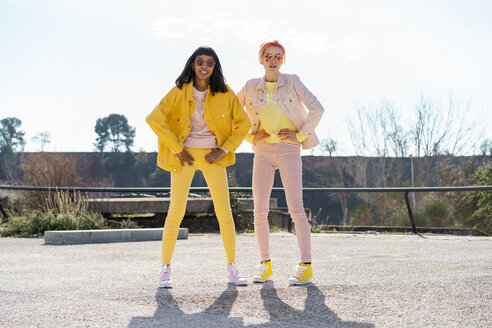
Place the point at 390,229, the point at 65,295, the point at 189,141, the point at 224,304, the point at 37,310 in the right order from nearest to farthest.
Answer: the point at 37,310, the point at 224,304, the point at 65,295, the point at 189,141, the point at 390,229

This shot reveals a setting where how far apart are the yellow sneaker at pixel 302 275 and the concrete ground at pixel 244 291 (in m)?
0.07

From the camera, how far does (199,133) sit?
3961 millimetres

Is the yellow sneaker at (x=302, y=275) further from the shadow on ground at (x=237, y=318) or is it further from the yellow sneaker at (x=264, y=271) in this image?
the shadow on ground at (x=237, y=318)

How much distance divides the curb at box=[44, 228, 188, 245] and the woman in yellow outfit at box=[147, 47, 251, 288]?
3.64 metres

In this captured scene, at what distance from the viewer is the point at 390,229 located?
1162 centimetres

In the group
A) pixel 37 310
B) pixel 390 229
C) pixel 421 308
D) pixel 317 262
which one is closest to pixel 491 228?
pixel 390 229

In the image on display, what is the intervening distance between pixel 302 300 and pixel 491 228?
11.8 m

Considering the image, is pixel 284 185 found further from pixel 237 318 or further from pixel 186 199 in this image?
pixel 237 318

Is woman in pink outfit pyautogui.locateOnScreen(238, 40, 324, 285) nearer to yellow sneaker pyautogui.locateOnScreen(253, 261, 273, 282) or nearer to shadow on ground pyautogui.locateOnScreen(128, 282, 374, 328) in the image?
yellow sneaker pyautogui.locateOnScreen(253, 261, 273, 282)

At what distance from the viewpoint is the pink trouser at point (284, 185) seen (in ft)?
13.5

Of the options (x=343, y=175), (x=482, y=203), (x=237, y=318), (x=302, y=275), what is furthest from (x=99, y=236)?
(x=343, y=175)

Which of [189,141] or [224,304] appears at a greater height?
[189,141]

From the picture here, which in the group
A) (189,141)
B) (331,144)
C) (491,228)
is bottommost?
(491,228)

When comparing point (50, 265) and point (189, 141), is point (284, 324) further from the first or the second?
point (50, 265)
